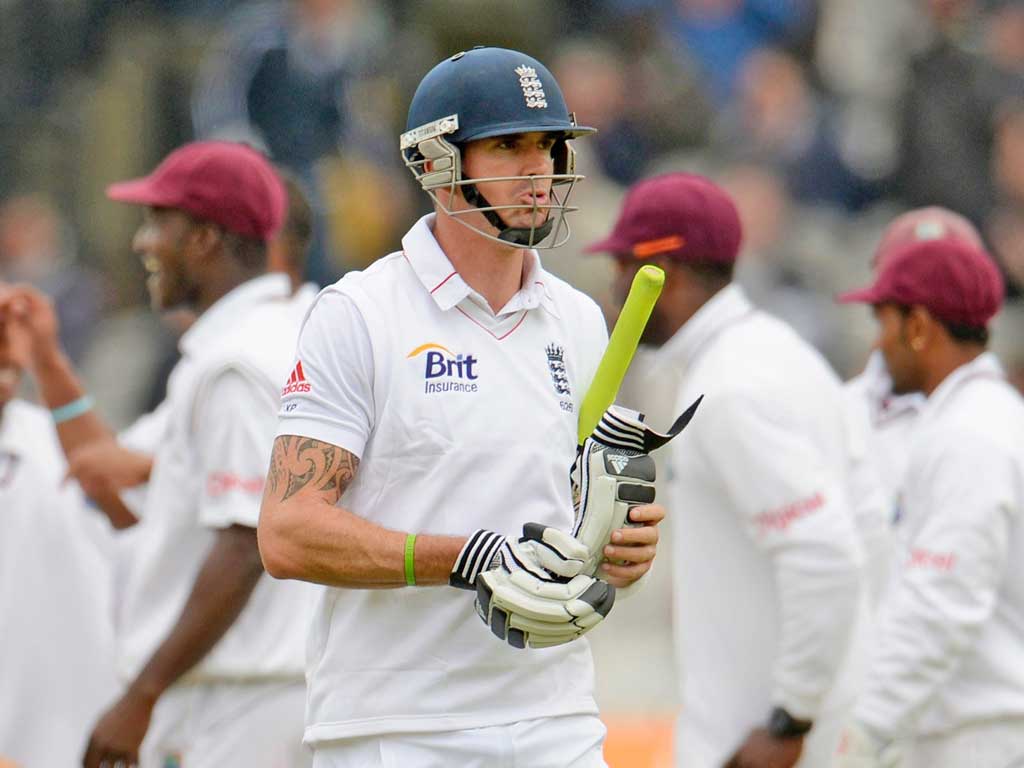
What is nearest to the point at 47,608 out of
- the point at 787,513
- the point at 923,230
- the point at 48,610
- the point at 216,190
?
the point at 48,610

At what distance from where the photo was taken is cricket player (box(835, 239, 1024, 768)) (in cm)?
537

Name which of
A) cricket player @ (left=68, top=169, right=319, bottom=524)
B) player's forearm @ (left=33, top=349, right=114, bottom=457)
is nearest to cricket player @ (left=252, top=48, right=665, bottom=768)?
cricket player @ (left=68, top=169, right=319, bottom=524)

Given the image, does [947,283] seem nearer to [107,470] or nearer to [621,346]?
[621,346]

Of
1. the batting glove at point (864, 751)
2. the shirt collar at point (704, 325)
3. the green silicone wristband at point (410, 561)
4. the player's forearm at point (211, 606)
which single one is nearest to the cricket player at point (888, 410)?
the shirt collar at point (704, 325)

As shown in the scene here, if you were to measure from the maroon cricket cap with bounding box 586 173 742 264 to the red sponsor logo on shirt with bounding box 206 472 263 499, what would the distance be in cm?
141

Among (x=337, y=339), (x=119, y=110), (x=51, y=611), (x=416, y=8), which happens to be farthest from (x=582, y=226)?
(x=337, y=339)

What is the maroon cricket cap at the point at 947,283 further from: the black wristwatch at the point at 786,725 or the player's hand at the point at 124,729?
the player's hand at the point at 124,729

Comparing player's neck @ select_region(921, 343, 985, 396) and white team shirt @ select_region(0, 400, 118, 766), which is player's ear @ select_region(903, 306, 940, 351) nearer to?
player's neck @ select_region(921, 343, 985, 396)

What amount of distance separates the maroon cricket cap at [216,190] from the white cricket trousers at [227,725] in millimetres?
1365

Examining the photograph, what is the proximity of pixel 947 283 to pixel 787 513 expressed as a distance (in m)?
0.88

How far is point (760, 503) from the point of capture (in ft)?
18.4

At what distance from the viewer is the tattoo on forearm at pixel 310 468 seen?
3875 millimetres

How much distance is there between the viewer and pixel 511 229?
4070mm

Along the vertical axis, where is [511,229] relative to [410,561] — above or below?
above
